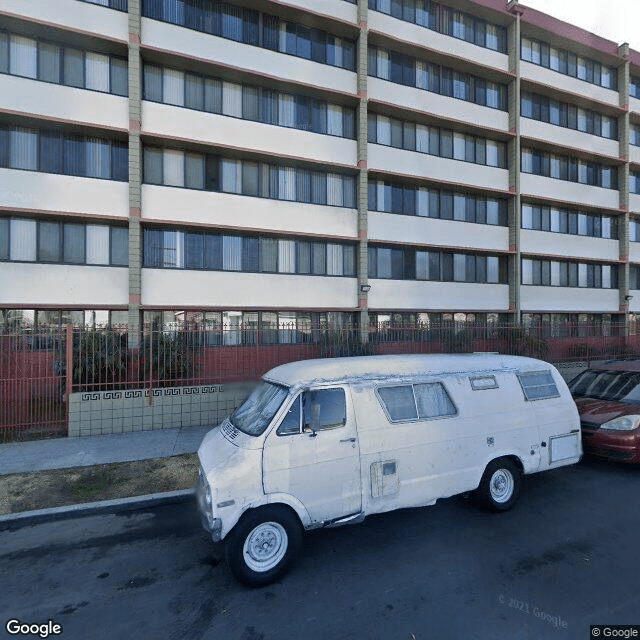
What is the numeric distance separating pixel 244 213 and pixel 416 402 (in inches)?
445

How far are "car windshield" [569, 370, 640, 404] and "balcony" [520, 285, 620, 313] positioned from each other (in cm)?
1152

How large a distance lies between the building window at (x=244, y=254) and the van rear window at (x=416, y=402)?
10589 millimetres

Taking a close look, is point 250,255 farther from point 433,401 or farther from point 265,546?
point 265,546

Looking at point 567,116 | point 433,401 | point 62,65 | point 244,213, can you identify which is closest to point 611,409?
point 433,401

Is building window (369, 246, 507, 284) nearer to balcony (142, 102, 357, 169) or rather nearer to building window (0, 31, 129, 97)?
balcony (142, 102, 357, 169)

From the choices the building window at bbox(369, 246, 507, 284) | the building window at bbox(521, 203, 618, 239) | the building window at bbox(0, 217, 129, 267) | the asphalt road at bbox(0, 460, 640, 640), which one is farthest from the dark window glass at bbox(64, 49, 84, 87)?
the building window at bbox(521, 203, 618, 239)

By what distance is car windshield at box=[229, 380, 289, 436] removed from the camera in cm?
380

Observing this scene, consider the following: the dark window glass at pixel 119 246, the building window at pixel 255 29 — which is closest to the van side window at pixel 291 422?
the dark window glass at pixel 119 246

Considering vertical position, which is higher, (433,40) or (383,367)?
(433,40)

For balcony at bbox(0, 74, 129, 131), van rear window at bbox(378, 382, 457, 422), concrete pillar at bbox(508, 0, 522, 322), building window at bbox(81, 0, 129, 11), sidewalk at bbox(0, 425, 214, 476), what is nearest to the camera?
van rear window at bbox(378, 382, 457, 422)

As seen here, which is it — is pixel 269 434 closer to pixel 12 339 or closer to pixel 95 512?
pixel 95 512

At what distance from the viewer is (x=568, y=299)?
19.1 meters

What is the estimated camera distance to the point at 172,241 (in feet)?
43.0

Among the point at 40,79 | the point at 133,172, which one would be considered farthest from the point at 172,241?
the point at 40,79
